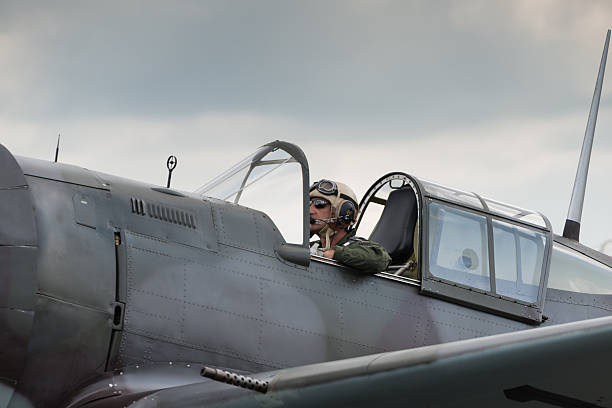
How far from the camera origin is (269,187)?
230 inches

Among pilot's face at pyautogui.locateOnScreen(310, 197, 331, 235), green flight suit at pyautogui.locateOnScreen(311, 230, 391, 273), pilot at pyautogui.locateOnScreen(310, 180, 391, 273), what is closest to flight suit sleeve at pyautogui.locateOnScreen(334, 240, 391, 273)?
green flight suit at pyautogui.locateOnScreen(311, 230, 391, 273)

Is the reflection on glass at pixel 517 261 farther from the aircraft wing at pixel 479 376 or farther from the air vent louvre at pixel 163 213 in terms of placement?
the aircraft wing at pixel 479 376

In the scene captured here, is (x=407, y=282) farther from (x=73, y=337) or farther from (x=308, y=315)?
(x=73, y=337)

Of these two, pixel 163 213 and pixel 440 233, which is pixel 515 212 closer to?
pixel 440 233

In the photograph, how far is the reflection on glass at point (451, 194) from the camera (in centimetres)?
631

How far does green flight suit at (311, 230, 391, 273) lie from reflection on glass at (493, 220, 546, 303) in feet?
3.29

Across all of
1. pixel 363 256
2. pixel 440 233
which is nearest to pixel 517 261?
pixel 440 233

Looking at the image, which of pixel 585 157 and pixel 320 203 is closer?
pixel 320 203

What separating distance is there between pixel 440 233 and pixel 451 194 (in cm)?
41

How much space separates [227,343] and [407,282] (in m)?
1.37

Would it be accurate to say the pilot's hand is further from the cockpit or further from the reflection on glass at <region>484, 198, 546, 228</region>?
the reflection on glass at <region>484, 198, 546, 228</region>

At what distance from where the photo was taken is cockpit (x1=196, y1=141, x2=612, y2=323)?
575 centimetres

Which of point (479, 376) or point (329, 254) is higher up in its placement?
point (479, 376)

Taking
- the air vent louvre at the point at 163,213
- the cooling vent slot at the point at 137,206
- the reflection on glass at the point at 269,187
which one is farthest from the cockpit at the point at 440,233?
the cooling vent slot at the point at 137,206
